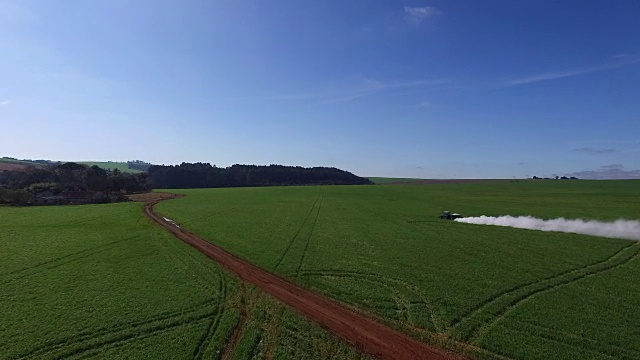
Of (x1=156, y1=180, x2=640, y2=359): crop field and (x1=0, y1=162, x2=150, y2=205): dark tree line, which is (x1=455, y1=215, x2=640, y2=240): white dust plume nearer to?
(x1=156, y1=180, x2=640, y2=359): crop field

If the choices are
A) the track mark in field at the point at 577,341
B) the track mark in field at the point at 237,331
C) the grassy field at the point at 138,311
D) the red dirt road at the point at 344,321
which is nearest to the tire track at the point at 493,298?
the track mark in field at the point at 577,341

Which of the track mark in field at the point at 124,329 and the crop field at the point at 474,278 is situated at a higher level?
the crop field at the point at 474,278

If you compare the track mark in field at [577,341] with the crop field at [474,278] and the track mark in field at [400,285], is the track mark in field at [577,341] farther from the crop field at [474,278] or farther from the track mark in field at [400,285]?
the track mark in field at [400,285]

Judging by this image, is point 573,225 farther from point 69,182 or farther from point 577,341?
point 69,182

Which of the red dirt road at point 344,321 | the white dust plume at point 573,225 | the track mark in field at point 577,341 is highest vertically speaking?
the white dust plume at point 573,225

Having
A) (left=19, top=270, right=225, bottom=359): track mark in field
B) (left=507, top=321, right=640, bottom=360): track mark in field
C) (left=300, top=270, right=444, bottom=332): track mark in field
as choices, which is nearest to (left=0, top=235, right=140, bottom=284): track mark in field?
(left=19, top=270, right=225, bottom=359): track mark in field

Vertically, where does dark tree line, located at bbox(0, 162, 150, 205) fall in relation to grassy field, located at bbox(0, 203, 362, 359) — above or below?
above

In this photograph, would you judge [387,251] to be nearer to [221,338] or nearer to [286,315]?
[286,315]
